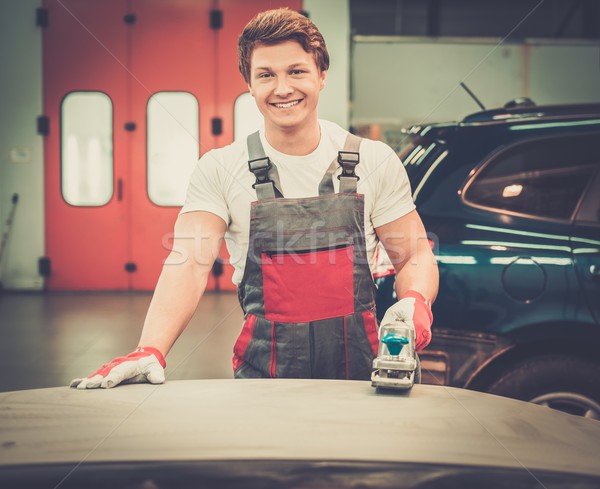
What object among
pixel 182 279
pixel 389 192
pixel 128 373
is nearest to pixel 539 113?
pixel 389 192

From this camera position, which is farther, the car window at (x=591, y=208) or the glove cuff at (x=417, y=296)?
the car window at (x=591, y=208)

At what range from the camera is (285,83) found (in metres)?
1.90

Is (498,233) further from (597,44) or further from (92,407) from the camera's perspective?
(597,44)

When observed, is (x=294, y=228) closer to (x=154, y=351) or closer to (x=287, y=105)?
(x=287, y=105)

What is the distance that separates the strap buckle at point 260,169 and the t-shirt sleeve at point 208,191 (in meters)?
0.11

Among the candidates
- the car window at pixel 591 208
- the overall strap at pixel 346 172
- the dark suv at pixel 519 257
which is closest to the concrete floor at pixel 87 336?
the dark suv at pixel 519 257

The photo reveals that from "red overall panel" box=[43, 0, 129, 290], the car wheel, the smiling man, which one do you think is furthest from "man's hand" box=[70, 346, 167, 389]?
"red overall panel" box=[43, 0, 129, 290]

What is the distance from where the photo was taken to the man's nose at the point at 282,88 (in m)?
1.89

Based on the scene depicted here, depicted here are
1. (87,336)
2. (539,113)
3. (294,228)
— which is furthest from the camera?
(87,336)

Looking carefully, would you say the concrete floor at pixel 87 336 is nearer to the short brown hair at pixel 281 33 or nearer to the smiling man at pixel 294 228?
the smiling man at pixel 294 228

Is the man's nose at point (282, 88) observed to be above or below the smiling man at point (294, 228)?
above

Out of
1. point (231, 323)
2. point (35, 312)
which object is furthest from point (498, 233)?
point (35, 312)

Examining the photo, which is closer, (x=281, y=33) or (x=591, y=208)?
(x=281, y=33)

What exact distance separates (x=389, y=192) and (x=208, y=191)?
1.68ft
